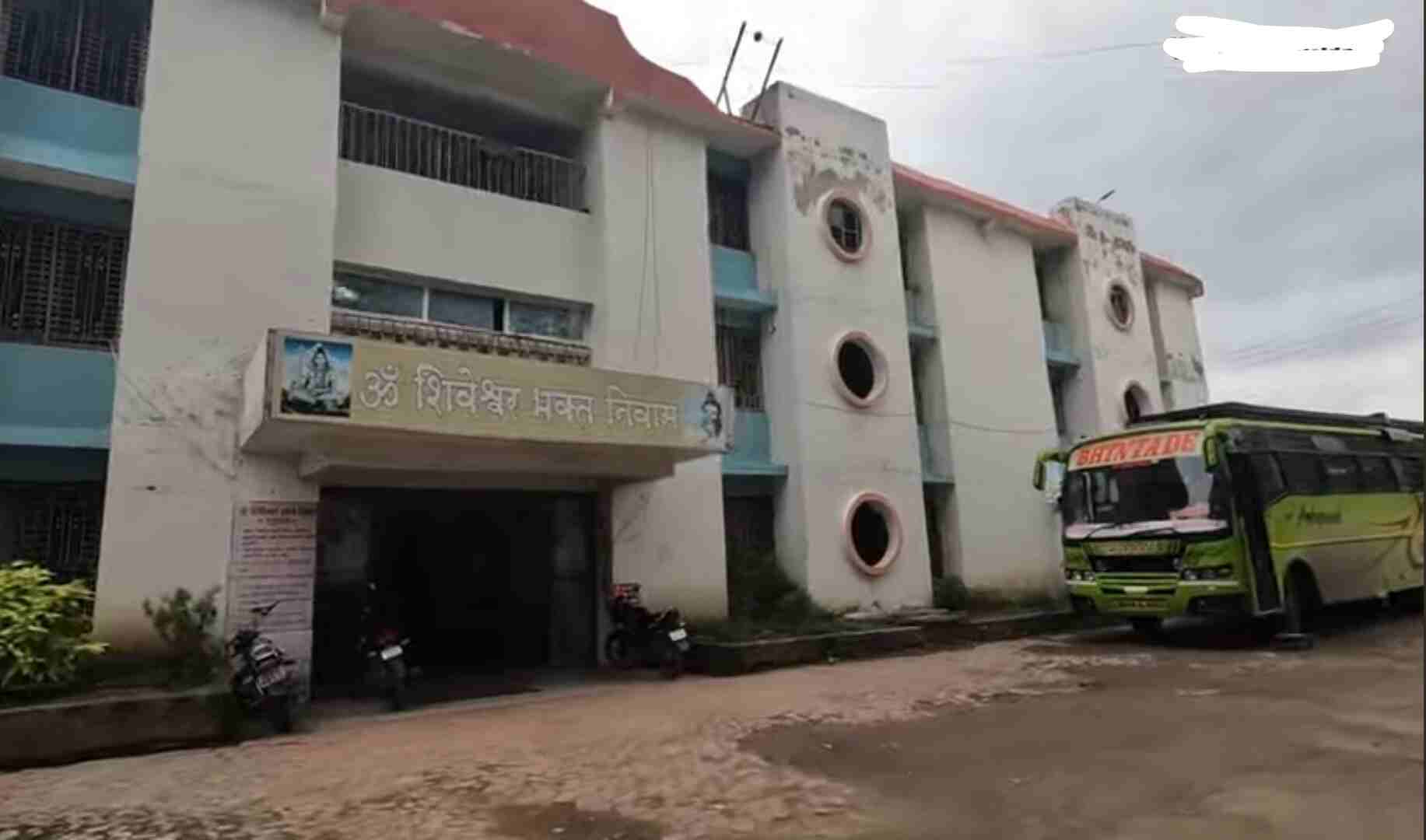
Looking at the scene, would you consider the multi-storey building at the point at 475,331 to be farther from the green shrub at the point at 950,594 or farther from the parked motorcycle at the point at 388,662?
the parked motorcycle at the point at 388,662

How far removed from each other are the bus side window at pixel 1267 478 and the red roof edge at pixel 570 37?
7.83 metres

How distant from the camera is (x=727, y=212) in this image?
13383 millimetres

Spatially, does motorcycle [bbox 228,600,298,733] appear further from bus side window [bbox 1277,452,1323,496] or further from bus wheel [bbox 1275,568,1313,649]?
bus side window [bbox 1277,452,1323,496]

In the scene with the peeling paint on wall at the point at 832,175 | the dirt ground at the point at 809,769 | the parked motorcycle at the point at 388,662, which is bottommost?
the dirt ground at the point at 809,769

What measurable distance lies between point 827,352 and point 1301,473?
593 centimetres

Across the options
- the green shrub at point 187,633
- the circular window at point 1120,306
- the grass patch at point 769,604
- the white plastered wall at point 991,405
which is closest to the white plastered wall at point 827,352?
the grass patch at point 769,604

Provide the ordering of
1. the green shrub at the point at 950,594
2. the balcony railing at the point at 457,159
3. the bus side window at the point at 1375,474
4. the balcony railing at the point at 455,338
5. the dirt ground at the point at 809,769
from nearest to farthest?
the dirt ground at the point at 809,769 < the bus side window at the point at 1375,474 < the balcony railing at the point at 455,338 < the balcony railing at the point at 457,159 < the green shrub at the point at 950,594

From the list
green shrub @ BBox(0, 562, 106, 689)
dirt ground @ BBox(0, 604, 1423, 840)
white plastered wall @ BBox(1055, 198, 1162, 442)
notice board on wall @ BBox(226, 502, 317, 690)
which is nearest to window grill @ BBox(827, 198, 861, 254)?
white plastered wall @ BBox(1055, 198, 1162, 442)

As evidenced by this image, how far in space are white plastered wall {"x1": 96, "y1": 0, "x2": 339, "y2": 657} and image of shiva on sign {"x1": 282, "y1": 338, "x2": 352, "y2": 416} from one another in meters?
1.83

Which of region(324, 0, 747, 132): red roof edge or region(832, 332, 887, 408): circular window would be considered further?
region(832, 332, 887, 408): circular window

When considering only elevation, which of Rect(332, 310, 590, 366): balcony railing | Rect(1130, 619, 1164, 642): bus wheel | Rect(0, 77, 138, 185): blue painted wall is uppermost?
Rect(0, 77, 138, 185): blue painted wall

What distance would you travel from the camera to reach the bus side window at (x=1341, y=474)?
10.4 meters

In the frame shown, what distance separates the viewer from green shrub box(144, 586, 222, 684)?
7566 millimetres

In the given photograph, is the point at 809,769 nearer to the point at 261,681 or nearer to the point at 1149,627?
the point at 261,681
